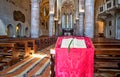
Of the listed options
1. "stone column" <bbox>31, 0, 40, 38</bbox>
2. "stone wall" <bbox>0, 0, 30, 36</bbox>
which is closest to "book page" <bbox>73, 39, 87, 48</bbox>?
"stone column" <bbox>31, 0, 40, 38</bbox>

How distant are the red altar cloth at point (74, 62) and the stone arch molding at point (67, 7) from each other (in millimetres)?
42335

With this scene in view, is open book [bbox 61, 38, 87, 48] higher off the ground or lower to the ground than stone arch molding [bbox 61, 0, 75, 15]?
lower

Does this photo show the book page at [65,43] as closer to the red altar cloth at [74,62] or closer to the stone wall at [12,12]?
the red altar cloth at [74,62]

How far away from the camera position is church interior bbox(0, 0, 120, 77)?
6.45 m

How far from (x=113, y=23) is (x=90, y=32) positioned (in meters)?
10.5

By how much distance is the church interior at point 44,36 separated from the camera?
21.2ft

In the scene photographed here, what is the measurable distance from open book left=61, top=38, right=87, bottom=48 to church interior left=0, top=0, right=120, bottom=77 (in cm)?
28

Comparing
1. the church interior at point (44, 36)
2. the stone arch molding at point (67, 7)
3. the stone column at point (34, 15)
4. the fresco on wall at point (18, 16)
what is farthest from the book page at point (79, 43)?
the stone arch molding at point (67, 7)

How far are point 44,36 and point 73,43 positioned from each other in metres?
24.6

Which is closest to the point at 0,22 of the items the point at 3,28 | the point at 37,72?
the point at 3,28

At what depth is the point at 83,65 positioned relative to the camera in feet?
11.6

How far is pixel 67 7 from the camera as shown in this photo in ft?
154

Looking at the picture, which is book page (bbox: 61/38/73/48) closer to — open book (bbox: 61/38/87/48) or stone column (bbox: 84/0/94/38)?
open book (bbox: 61/38/87/48)

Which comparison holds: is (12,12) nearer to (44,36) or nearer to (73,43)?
(44,36)
